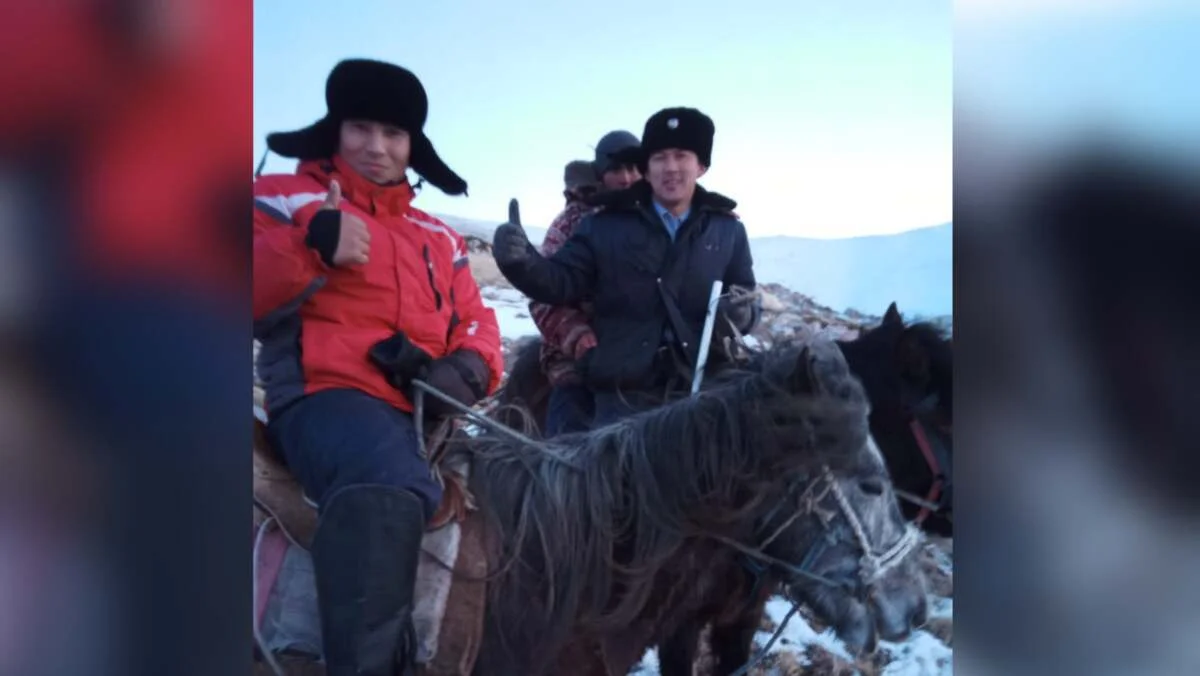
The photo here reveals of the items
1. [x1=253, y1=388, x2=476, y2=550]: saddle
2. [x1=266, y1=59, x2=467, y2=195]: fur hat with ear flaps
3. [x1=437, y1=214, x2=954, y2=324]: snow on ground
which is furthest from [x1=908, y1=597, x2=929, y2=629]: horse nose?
[x1=266, y1=59, x2=467, y2=195]: fur hat with ear flaps

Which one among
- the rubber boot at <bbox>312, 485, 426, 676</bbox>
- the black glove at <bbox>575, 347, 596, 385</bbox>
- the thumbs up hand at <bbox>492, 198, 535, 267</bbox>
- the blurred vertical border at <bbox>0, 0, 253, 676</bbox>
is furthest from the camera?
the black glove at <bbox>575, 347, 596, 385</bbox>

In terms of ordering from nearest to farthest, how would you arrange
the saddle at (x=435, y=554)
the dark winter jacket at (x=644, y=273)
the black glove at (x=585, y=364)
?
the saddle at (x=435, y=554), the dark winter jacket at (x=644, y=273), the black glove at (x=585, y=364)

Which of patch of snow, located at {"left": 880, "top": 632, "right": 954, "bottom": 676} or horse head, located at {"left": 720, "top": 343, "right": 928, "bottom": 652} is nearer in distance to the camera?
horse head, located at {"left": 720, "top": 343, "right": 928, "bottom": 652}

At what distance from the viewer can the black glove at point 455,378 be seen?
95.3 inches

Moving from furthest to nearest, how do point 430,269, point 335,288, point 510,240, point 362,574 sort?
point 510,240, point 430,269, point 335,288, point 362,574

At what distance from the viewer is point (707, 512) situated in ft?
8.23

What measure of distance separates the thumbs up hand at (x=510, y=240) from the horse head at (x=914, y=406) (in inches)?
39.8

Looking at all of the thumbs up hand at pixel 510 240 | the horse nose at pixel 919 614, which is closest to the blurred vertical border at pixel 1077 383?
the horse nose at pixel 919 614

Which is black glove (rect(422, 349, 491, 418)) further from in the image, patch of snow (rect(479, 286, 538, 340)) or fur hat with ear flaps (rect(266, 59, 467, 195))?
fur hat with ear flaps (rect(266, 59, 467, 195))

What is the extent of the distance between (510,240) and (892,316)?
44.6 inches

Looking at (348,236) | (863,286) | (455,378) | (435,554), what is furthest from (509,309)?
(863,286)

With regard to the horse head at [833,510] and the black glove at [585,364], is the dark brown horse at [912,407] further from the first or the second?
the horse head at [833,510]

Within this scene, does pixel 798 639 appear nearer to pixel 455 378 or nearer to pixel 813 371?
pixel 813 371

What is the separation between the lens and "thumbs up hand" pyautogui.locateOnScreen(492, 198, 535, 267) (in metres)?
2.58
